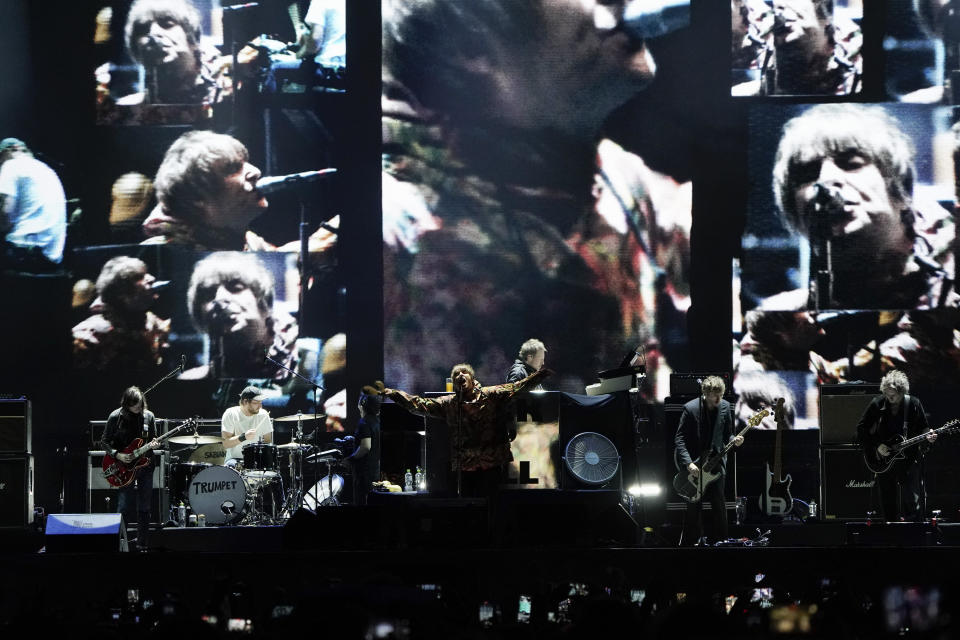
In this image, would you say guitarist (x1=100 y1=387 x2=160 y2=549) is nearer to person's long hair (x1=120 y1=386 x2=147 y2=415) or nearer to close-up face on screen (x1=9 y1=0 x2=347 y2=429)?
person's long hair (x1=120 y1=386 x2=147 y2=415)

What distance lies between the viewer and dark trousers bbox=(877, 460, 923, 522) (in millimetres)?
10375

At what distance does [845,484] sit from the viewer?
1163cm

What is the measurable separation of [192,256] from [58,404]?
2081mm

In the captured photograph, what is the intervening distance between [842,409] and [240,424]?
568cm

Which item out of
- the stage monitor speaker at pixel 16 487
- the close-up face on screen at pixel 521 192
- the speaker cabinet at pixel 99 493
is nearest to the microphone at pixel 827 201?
the close-up face on screen at pixel 521 192

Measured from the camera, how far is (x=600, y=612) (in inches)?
173

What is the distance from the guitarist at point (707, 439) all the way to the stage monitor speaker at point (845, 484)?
1.65 meters

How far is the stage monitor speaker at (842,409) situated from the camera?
1166 centimetres

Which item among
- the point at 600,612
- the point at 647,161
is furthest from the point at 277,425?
the point at 600,612

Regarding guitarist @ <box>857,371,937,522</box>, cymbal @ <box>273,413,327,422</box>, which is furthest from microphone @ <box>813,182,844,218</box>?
cymbal @ <box>273,413,327,422</box>

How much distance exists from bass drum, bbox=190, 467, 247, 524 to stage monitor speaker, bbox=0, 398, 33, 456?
5.13ft

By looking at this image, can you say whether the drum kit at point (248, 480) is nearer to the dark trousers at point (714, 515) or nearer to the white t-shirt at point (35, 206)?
the white t-shirt at point (35, 206)

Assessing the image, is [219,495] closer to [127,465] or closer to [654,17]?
[127,465]

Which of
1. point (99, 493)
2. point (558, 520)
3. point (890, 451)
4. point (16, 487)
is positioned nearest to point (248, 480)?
point (99, 493)
